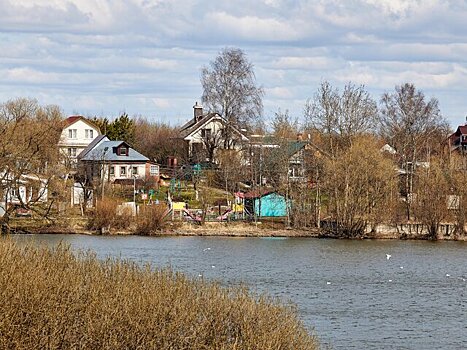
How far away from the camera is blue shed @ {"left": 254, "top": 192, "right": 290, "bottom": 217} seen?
212ft

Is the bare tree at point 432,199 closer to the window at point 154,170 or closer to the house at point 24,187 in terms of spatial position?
the house at point 24,187

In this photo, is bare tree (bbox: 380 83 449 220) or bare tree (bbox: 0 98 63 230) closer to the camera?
bare tree (bbox: 0 98 63 230)

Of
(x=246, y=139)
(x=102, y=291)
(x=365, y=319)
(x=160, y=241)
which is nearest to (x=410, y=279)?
(x=365, y=319)

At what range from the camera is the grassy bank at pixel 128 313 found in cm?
1609


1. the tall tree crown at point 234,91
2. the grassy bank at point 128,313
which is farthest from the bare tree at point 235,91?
the grassy bank at point 128,313

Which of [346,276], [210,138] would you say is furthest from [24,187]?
[346,276]

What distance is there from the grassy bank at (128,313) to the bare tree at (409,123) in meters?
56.0

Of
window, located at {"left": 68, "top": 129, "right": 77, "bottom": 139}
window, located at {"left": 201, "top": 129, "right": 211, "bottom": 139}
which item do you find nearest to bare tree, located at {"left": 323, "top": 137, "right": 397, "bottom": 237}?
window, located at {"left": 201, "top": 129, "right": 211, "bottom": 139}

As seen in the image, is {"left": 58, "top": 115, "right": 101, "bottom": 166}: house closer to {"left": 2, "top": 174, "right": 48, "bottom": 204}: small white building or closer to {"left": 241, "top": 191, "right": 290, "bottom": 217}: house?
{"left": 241, "top": 191, "right": 290, "bottom": 217}: house

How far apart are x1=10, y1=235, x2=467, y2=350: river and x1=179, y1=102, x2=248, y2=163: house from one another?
65.8 feet

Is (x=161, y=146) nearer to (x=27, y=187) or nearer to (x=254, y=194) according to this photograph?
(x=254, y=194)

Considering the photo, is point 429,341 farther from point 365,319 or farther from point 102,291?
point 102,291

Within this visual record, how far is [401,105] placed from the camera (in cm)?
7700

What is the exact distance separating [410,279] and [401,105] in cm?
3818
